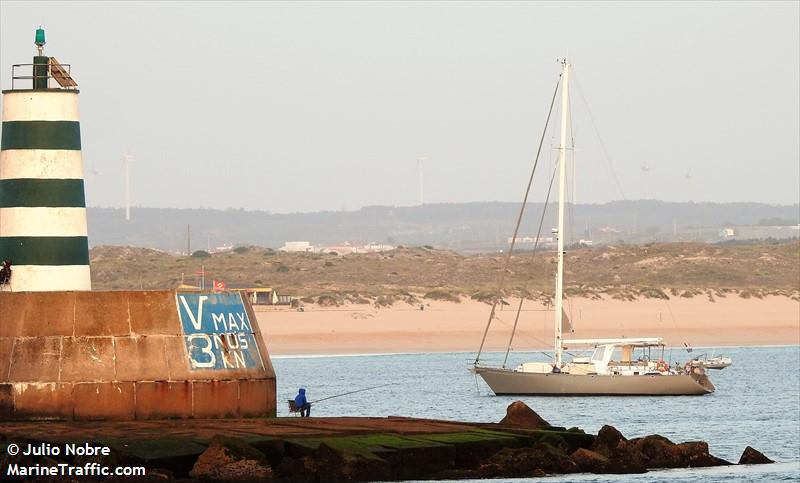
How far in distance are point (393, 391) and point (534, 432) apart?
27130 millimetres

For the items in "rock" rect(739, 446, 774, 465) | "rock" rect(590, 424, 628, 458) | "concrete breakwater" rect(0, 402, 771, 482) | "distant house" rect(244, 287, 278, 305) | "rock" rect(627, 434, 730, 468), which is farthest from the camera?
"distant house" rect(244, 287, 278, 305)

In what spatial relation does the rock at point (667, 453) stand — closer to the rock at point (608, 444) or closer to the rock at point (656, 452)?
the rock at point (656, 452)

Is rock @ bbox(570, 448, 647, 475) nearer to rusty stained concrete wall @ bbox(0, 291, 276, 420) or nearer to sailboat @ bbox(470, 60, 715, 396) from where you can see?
rusty stained concrete wall @ bbox(0, 291, 276, 420)

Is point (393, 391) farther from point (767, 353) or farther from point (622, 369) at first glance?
point (767, 353)

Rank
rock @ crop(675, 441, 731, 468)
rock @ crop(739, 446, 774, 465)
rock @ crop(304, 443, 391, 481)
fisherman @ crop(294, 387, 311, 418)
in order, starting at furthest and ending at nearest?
rock @ crop(739, 446, 774, 465), rock @ crop(675, 441, 731, 468), fisherman @ crop(294, 387, 311, 418), rock @ crop(304, 443, 391, 481)

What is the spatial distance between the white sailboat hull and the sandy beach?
945 inches

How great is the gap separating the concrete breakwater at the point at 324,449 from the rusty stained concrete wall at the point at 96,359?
0.27 metres

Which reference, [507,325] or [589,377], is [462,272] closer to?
[507,325]

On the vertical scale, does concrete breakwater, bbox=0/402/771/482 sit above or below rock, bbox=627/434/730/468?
above

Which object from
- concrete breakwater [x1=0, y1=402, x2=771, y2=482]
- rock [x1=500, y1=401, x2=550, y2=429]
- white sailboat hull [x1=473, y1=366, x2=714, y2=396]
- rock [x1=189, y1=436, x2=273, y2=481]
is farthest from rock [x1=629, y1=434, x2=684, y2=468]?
white sailboat hull [x1=473, y1=366, x2=714, y2=396]

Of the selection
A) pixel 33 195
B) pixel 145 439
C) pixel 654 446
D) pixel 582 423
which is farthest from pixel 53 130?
pixel 582 423

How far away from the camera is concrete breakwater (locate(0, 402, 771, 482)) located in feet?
60.2

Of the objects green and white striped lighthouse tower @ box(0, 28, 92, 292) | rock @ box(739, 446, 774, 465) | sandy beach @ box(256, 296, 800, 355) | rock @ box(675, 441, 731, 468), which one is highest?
green and white striped lighthouse tower @ box(0, 28, 92, 292)

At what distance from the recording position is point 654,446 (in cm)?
2497
